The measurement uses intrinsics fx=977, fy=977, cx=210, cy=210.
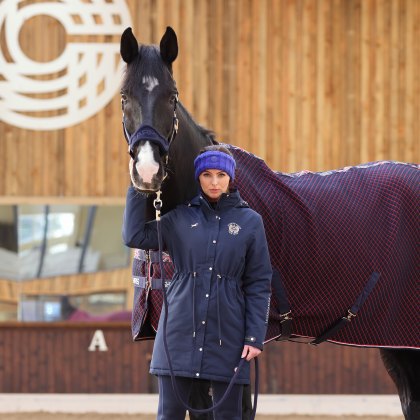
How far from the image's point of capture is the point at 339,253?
4.12 m

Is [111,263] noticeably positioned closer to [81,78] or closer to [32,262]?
[32,262]

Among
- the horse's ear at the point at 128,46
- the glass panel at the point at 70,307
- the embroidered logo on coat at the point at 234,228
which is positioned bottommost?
the glass panel at the point at 70,307

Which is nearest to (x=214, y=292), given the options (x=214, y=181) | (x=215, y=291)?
(x=215, y=291)

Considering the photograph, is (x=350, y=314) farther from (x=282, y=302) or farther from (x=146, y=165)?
(x=146, y=165)

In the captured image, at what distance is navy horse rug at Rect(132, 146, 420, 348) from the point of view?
154 inches

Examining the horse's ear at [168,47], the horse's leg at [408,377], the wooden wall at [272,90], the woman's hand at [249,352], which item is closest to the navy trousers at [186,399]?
the woman's hand at [249,352]

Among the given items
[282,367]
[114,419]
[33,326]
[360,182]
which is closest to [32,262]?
[33,326]

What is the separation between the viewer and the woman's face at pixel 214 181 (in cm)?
326

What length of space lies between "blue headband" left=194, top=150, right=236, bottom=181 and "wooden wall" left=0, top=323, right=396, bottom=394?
4.78 meters

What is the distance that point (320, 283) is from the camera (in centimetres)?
407

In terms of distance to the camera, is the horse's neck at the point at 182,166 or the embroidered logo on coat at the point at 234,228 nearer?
the embroidered logo on coat at the point at 234,228

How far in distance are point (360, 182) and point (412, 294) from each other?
55 centimetres

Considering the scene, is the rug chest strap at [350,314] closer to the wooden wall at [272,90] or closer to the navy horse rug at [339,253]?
the navy horse rug at [339,253]

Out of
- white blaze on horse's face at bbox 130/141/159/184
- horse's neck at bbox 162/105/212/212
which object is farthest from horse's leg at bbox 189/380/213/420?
white blaze on horse's face at bbox 130/141/159/184
